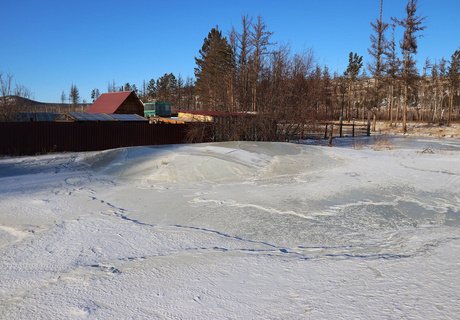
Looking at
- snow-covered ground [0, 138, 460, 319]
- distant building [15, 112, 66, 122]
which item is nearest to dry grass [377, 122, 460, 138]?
snow-covered ground [0, 138, 460, 319]

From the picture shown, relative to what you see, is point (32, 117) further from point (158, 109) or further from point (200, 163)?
point (200, 163)

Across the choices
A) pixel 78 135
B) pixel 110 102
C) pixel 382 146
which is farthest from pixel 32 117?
pixel 382 146

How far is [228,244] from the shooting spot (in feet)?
16.3

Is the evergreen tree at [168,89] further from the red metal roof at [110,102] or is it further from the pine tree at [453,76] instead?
the pine tree at [453,76]

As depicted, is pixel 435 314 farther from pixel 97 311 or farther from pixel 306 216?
pixel 306 216

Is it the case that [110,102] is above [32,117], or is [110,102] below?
above

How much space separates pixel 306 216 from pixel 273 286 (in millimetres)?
2938

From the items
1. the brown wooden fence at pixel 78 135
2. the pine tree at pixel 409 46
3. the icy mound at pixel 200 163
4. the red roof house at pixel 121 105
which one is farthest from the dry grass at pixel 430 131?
the red roof house at pixel 121 105

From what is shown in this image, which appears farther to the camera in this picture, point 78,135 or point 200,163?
point 78,135

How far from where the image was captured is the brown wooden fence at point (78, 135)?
53.6 ft

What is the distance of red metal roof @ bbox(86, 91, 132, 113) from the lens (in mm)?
42031

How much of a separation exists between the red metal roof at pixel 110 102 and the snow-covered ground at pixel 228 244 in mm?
32932

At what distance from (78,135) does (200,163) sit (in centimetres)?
997

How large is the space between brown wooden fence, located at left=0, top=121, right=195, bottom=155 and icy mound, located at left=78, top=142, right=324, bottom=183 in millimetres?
5159
